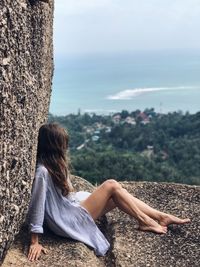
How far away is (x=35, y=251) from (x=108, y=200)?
990mm

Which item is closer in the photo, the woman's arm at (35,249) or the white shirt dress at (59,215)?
the woman's arm at (35,249)

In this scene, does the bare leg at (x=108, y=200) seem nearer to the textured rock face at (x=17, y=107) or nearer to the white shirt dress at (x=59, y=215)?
the white shirt dress at (x=59, y=215)

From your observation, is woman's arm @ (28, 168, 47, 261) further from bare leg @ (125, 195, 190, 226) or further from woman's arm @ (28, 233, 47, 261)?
bare leg @ (125, 195, 190, 226)

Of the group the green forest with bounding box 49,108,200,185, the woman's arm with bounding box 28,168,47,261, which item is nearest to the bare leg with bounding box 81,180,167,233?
the woman's arm with bounding box 28,168,47,261

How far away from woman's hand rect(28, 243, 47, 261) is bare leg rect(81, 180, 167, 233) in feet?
2.27

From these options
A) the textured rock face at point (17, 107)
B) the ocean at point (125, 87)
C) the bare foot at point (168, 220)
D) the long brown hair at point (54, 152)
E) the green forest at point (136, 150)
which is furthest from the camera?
the ocean at point (125, 87)

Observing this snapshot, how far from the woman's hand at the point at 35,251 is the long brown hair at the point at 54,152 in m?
0.56

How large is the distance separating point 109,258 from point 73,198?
633 millimetres

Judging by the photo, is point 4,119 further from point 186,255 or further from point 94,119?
point 94,119

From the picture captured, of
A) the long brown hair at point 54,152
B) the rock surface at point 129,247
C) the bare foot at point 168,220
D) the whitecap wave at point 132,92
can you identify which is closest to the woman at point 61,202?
the long brown hair at point 54,152

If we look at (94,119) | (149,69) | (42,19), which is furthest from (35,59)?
(149,69)

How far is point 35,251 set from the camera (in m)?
4.74

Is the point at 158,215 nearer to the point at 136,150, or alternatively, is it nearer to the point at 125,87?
the point at 136,150

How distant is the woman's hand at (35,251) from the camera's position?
4.69m
